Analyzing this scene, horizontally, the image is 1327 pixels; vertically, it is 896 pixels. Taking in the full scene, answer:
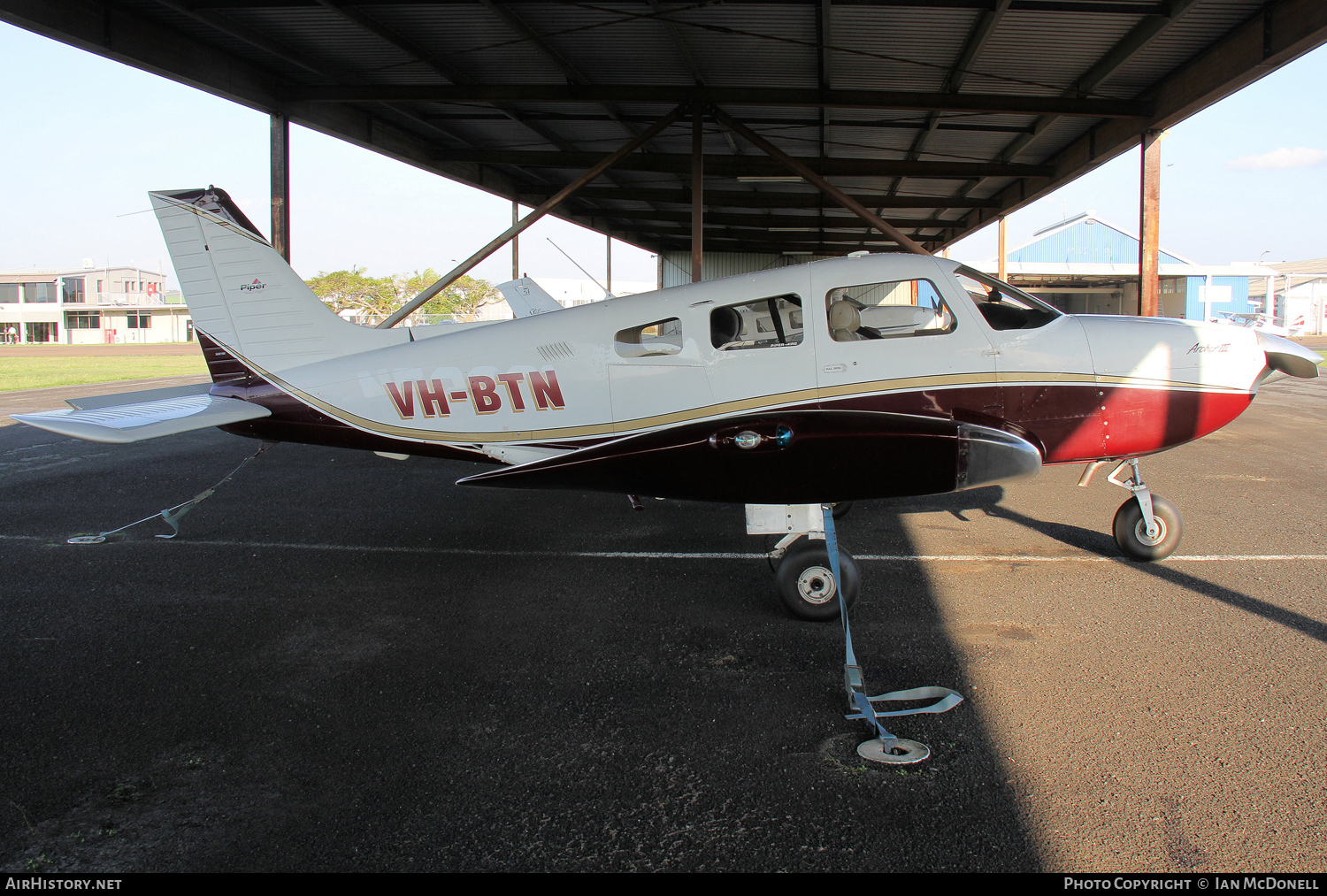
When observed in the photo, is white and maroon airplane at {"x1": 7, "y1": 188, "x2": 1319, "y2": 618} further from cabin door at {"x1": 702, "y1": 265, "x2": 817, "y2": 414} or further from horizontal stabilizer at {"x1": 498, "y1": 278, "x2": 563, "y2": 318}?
horizontal stabilizer at {"x1": 498, "y1": 278, "x2": 563, "y2": 318}

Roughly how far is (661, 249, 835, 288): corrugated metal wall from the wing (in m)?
28.1

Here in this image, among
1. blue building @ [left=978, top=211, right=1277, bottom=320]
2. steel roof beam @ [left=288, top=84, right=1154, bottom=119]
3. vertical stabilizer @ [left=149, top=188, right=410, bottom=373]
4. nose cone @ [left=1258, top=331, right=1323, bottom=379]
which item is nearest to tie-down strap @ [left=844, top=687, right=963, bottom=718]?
nose cone @ [left=1258, top=331, right=1323, bottom=379]

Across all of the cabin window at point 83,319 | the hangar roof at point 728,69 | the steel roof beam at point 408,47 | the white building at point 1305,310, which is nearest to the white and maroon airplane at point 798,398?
the hangar roof at point 728,69

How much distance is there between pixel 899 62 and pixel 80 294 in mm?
114259

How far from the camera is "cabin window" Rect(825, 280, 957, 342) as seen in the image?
5125mm

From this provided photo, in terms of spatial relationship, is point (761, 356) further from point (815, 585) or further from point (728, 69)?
point (728, 69)

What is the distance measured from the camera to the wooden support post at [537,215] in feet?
38.7

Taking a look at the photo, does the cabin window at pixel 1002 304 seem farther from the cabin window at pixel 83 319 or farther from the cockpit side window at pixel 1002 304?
the cabin window at pixel 83 319

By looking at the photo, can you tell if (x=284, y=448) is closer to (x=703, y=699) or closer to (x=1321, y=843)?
(x=703, y=699)

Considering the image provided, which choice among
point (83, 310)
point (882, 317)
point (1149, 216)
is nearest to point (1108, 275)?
point (1149, 216)

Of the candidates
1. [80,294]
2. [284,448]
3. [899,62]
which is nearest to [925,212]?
[899,62]

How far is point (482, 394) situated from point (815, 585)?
2747 mm

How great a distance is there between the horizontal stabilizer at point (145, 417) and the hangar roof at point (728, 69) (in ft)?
17.3

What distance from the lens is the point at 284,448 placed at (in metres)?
11.8
